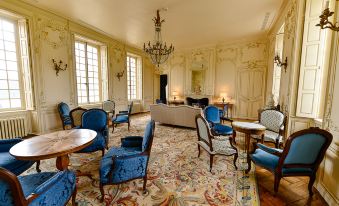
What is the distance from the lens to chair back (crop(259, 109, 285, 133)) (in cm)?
324

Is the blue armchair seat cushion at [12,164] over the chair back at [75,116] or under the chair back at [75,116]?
under

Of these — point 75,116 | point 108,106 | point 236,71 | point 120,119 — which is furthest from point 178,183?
point 236,71

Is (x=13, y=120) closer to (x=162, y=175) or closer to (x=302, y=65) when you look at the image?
(x=162, y=175)

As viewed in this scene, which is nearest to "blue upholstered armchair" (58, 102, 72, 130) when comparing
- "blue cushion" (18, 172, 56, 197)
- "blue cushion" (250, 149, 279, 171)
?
"blue cushion" (18, 172, 56, 197)

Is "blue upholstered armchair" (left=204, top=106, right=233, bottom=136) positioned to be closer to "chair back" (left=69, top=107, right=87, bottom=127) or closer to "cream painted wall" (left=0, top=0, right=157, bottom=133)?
"chair back" (left=69, top=107, right=87, bottom=127)

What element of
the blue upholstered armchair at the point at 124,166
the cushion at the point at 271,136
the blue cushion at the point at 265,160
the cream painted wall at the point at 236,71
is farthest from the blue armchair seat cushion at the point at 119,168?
the cream painted wall at the point at 236,71

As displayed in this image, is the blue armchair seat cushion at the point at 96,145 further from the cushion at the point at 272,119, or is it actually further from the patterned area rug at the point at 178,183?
the cushion at the point at 272,119

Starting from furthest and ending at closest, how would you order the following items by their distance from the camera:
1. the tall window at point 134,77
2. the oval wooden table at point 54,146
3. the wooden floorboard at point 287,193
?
the tall window at point 134,77 → the wooden floorboard at point 287,193 → the oval wooden table at point 54,146

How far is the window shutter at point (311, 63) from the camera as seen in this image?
2.64 meters

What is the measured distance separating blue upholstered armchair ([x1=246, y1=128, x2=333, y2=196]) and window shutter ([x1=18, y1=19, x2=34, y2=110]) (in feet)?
18.4

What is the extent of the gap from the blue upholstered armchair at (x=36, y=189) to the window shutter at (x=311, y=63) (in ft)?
12.2

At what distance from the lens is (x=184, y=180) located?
233 centimetres

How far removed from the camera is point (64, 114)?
179 inches

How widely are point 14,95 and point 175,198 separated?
486cm
